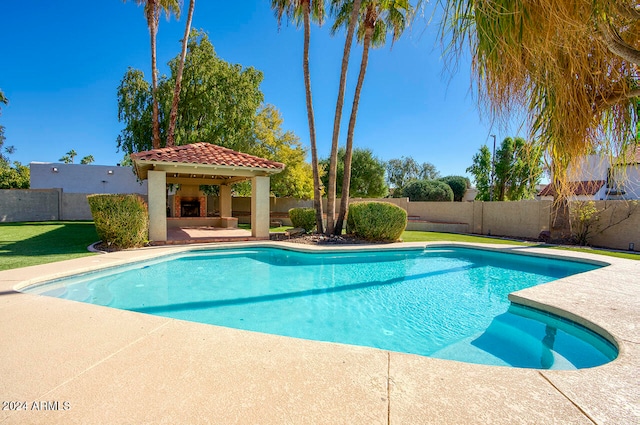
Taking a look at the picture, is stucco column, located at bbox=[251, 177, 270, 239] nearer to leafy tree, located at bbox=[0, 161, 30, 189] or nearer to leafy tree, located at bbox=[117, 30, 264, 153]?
leafy tree, located at bbox=[117, 30, 264, 153]

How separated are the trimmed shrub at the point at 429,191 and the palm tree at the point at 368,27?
26.5 metres

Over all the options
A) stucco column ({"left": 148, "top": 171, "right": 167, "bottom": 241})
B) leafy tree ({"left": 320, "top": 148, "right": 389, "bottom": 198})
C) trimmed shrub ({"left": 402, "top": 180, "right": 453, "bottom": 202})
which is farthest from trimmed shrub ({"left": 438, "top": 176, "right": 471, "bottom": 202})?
stucco column ({"left": 148, "top": 171, "right": 167, "bottom": 241})

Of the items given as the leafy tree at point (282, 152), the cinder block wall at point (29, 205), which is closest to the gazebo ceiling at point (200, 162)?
the leafy tree at point (282, 152)

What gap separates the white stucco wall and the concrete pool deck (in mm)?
28530

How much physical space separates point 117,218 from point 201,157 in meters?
3.95

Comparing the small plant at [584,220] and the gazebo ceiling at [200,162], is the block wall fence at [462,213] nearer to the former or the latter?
the small plant at [584,220]

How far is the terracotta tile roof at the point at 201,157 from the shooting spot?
11617 millimetres

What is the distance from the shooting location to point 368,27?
1338 centimetres

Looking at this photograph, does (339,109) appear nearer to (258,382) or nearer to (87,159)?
(258,382)

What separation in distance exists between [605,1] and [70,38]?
2305cm

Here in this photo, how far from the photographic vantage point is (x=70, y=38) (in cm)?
1655

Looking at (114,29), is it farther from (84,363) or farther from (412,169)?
(412,169)

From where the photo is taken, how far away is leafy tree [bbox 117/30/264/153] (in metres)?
20.7

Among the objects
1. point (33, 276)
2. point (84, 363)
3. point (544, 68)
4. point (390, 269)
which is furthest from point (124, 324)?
point (390, 269)
